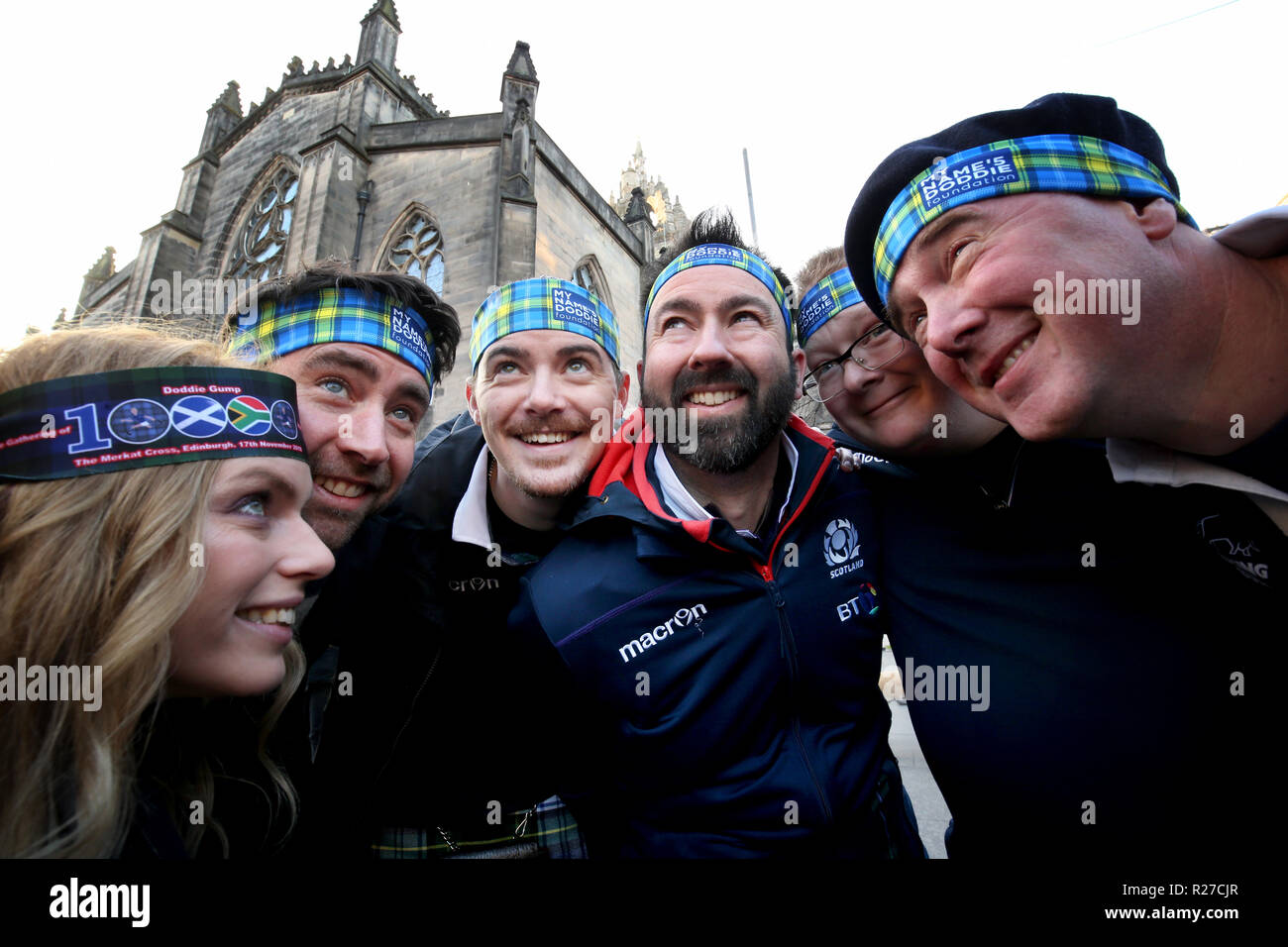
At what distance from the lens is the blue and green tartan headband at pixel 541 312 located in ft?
8.18

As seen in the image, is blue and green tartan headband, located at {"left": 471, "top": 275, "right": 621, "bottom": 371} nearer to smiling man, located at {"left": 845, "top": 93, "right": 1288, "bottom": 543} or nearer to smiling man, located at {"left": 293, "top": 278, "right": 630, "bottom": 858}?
smiling man, located at {"left": 293, "top": 278, "right": 630, "bottom": 858}

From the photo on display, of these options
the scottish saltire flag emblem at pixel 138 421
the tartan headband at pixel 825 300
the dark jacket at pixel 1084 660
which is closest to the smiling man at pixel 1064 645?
the dark jacket at pixel 1084 660

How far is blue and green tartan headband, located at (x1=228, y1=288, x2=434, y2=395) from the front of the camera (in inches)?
87.0

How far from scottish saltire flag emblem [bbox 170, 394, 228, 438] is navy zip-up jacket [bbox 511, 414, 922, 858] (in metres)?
1.11

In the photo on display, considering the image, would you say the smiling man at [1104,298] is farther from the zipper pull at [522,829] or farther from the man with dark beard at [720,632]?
the zipper pull at [522,829]

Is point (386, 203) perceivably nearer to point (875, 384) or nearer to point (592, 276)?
point (592, 276)

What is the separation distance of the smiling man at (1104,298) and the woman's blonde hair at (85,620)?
204 centimetres

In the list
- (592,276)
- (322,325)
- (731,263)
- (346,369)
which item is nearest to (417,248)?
(592,276)

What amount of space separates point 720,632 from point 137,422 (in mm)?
1747

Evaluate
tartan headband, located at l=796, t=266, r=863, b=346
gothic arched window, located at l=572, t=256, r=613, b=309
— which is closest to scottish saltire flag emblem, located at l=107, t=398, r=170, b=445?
tartan headband, located at l=796, t=266, r=863, b=346

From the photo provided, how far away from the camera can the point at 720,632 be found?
6.20 feet

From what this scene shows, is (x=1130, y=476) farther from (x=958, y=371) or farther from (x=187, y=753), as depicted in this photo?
(x=187, y=753)
